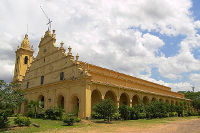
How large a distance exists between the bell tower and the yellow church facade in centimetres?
143

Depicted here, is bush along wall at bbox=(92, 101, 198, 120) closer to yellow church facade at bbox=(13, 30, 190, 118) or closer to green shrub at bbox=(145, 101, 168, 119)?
green shrub at bbox=(145, 101, 168, 119)

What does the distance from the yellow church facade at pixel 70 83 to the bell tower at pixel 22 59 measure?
4.69 feet

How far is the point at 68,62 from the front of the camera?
2603 cm

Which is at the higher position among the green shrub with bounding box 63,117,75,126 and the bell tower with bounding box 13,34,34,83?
the bell tower with bounding box 13,34,34,83

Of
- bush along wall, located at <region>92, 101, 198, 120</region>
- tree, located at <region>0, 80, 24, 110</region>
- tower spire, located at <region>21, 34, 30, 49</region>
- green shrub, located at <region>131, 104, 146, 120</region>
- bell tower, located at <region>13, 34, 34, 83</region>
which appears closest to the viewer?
tree, located at <region>0, 80, 24, 110</region>

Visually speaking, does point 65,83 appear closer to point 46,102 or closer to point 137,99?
point 46,102

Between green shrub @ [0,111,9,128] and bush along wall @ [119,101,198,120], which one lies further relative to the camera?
bush along wall @ [119,101,198,120]

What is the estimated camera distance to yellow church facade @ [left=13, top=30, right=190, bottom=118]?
911 inches

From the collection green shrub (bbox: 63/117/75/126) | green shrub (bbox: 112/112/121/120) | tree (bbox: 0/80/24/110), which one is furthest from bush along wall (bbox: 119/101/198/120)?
tree (bbox: 0/80/24/110)

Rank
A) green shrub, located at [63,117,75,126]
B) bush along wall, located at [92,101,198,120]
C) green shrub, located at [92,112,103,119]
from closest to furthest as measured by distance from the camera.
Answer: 1. green shrub, located at [63,117,75,126]
2. green shrub, located at [92,112,103,119]
3. bush along wall, located at [92,101,198,120]

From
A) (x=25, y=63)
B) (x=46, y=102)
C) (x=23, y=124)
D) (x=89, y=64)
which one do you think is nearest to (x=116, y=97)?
(x=89, y=64)

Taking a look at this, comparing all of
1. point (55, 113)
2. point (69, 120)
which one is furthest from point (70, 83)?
point (69, 120)

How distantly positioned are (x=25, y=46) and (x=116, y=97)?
2443 centimetres

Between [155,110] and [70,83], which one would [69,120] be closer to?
[70,83]
